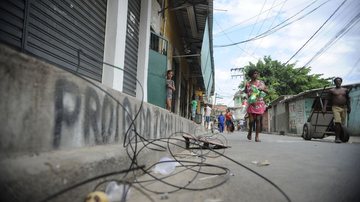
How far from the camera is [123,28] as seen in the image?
5996mm

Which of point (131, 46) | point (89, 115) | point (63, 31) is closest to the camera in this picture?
point (89, 115)

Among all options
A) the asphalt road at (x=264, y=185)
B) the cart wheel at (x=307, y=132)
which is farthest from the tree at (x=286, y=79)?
the asphalt road at (x=264, y=185)

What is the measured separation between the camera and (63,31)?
13.6ft

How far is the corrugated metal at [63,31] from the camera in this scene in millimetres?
3234

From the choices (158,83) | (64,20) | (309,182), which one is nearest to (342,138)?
(158,83)

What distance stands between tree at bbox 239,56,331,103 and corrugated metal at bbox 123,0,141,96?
2948cm

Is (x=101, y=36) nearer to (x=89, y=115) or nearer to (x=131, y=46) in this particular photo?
(x=131, y=46)

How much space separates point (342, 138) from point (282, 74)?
2889 centimetres

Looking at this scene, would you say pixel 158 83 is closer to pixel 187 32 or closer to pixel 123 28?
pixel 123 28

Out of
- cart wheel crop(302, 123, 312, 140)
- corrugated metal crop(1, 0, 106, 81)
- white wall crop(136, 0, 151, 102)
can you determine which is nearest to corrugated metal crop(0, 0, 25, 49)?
corrugated metal crop(1, 0, 106, 81)

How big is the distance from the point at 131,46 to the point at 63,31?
10.2 feet

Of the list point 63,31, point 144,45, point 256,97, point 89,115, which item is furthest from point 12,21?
point 256,97

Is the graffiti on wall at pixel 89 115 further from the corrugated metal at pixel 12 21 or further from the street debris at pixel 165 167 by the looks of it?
the corrugated metal at pixel 12 21

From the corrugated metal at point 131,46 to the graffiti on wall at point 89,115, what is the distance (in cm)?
332
